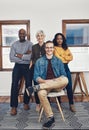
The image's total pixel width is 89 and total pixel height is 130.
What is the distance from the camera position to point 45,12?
5.47m

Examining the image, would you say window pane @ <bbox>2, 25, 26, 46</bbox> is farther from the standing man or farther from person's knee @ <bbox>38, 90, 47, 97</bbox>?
person's knee @ <bbox>38, 90, 47, 97</bbox>

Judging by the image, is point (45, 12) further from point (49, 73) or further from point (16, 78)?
point (49, 73)

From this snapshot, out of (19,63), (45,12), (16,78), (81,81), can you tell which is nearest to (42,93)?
(16,78)

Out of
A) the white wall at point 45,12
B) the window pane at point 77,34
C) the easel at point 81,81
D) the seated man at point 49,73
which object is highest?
the white wall at point 45,12

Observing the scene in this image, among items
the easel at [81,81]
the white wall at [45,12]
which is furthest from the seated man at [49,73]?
→ the white wall at [45,12]

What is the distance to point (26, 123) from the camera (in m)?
3.62

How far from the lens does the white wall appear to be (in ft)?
17.9

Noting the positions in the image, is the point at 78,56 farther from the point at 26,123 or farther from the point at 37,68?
the point at 26,123

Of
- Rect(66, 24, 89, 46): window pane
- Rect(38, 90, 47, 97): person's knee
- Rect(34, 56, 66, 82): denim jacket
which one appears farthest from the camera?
Rect(66, 24, 89, 46): window pane

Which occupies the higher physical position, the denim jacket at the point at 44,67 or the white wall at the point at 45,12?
the white wall at the point at 45,12

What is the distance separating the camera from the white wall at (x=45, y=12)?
545 cm

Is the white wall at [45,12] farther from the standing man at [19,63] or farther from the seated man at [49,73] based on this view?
the seated man at [49,73]

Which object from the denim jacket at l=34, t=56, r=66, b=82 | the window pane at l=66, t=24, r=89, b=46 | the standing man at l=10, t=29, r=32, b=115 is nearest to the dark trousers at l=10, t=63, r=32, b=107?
the standing man at l=10, t=29, r=32, b=115

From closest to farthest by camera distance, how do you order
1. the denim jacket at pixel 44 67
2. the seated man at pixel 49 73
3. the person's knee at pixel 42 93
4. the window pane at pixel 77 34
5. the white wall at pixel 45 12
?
the person's knee at pixel 42 93, the seated man at pixel 49 73, the denim jacket at pixel 44 67, the white wall at pixel 45 12, the window pane at pixel 77 34
